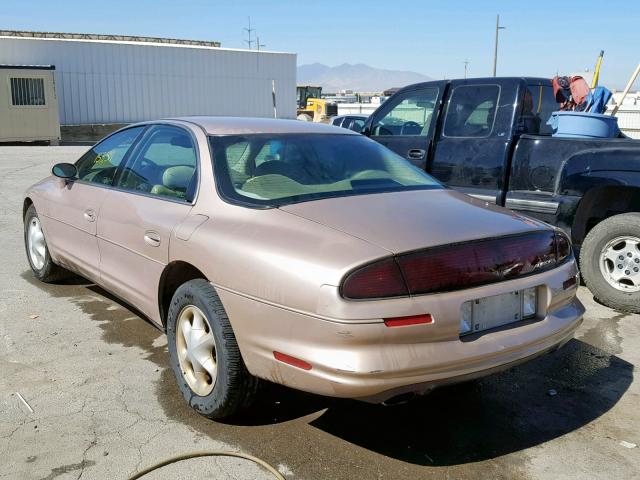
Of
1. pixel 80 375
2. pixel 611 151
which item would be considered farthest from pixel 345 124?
pixel 80 375

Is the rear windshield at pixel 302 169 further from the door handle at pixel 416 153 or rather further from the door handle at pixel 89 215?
the door handle at pixel 416 153

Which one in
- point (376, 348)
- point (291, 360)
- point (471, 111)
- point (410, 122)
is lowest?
point (291, 360)

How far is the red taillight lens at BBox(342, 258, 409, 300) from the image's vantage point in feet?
8.38

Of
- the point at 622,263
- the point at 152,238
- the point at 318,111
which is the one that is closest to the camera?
the point at 152,238

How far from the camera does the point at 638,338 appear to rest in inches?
182

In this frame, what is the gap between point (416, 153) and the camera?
659cm

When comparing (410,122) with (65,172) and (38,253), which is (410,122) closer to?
(65,172)

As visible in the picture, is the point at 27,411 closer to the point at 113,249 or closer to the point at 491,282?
the point at 113,249

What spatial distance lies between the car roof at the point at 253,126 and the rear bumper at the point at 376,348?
4.41ft

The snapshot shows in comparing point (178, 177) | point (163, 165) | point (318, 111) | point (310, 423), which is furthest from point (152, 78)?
point (310, 423)

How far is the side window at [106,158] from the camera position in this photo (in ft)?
14.9

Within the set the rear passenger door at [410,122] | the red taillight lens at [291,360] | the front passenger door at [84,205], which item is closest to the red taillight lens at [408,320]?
the red taillight lens at [291,360]

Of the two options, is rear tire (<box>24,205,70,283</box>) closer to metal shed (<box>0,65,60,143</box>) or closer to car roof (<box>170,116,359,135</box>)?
car roof (<box>170,116,359,135</box>)

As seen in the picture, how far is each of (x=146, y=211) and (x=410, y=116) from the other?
3924mm
